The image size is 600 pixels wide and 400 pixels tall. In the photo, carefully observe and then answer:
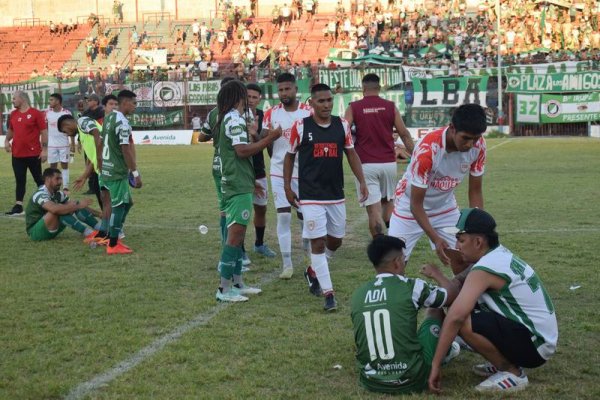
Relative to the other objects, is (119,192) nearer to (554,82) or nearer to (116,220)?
(116,220)

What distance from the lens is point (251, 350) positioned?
6445mm

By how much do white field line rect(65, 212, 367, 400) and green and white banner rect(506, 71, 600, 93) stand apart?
28003 mm

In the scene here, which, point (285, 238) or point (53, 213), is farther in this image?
point (53, 213)

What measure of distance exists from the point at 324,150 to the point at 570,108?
2772 cm

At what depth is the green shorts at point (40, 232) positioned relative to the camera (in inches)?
469

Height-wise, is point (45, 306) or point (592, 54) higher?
point (592, 54)

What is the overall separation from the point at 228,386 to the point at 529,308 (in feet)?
6.52

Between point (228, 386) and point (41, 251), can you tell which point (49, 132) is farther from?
point (228, 386)

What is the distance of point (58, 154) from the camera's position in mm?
18656

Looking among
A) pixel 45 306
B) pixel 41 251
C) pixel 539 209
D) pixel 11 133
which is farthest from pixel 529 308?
pixel 11 133

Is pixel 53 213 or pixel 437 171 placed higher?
pixel 437 171

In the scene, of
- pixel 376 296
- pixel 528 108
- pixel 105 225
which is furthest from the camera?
pixel 528 108

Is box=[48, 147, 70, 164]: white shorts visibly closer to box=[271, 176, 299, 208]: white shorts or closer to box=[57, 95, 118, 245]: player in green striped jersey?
box=[57, 95, 118, 245]: player in green striped jersey

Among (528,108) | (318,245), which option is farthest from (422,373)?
(528,108)
